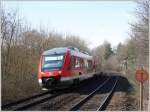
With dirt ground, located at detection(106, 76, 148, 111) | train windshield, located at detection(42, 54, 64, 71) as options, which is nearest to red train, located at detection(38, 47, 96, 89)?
train windshield, located at detection(42, 54, 64, 71)

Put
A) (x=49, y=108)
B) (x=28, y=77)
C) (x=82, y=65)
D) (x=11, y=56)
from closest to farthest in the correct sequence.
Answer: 1. (x=49, y=108)
2. (x=11, y=56)
3. (x=28, y=77)
4. (x=82, y=65)

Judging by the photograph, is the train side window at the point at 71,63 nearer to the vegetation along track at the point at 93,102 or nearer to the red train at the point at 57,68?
the red train at the point at 57,68

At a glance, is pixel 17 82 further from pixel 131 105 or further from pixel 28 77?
pixel 131 105

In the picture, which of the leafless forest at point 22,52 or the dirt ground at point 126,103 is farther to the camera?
the leafless forest at point 22,52

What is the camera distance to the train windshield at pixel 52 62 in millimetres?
23141

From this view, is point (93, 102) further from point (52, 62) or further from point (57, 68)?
point (52, 62)

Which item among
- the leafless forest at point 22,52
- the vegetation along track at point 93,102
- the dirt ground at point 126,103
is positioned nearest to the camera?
the vegetation along track at point 93,102

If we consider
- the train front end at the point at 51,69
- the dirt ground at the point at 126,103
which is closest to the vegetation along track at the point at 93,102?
the dirt ground at the point at 126,103

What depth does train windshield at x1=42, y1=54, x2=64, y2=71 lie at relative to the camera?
23.1 metres

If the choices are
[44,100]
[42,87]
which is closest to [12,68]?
[42,87]

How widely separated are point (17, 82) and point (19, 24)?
4.76 m

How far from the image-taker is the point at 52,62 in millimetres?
23484

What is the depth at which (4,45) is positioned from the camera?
2366cm

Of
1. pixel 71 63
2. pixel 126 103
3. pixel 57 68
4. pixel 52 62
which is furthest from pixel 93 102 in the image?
pixel 71 63
